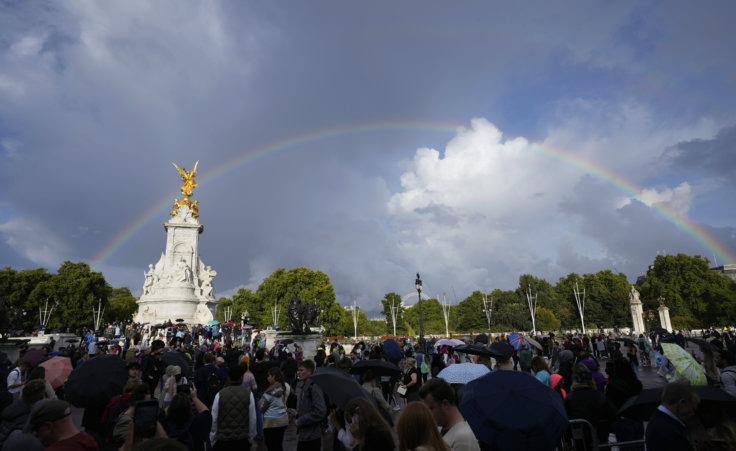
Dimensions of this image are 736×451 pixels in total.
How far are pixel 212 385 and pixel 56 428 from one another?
4747 millimetres

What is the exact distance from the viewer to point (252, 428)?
5.32 m

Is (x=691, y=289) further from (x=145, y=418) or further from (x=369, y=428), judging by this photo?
(x=145, y=418)

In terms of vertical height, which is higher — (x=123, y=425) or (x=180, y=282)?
(x=180, y=282)

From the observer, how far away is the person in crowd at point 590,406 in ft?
17.3

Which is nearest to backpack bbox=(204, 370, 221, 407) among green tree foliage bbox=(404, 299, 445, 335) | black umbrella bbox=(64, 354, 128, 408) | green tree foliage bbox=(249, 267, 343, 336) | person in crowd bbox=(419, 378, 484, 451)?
black umbrella bbox=(64, 354, 128, 408)

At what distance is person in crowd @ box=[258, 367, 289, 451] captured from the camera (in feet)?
18.9

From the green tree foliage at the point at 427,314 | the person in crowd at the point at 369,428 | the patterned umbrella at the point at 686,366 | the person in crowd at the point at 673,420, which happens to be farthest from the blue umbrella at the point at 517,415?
the green tree foliage at the point at 427,314

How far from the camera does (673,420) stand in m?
3.69

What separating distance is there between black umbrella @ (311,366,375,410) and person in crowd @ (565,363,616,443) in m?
2.98

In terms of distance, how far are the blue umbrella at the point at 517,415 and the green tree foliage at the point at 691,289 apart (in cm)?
7150

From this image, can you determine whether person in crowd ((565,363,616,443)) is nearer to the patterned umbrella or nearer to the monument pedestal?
the patterned umbrella

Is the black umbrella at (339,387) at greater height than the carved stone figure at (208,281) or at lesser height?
lesser

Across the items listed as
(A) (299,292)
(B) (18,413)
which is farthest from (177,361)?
(A) (299,292)

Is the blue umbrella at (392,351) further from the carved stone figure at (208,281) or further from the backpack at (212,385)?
the carved stone figure at (208,281)
